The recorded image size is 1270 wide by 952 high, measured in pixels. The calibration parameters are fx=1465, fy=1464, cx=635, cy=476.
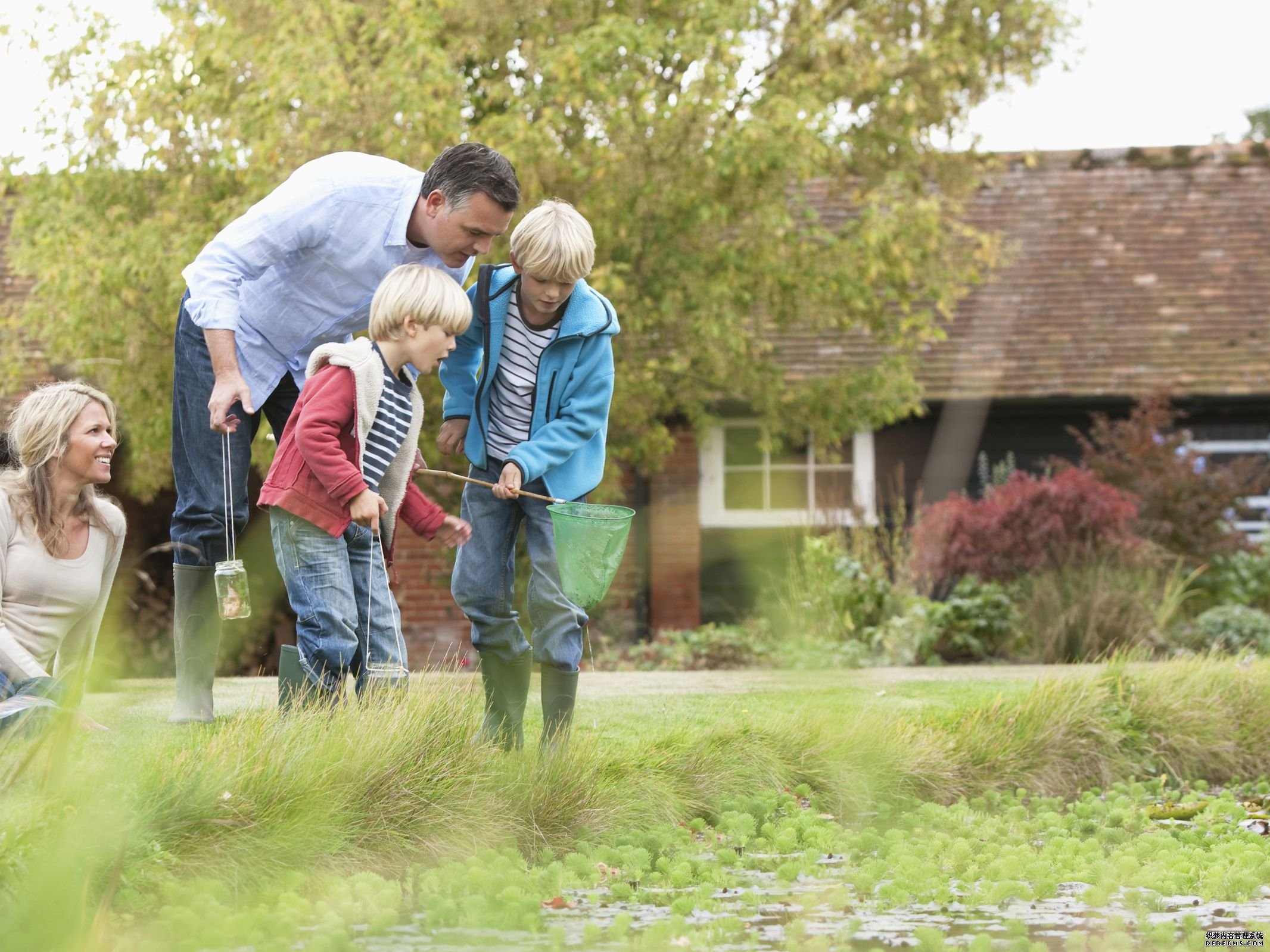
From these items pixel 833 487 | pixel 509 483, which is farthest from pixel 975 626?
pixel 509 483

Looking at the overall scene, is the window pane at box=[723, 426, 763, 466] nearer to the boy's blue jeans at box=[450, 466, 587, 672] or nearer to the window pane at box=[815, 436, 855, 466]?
the window pane at box=[815, 436, 855, 466]

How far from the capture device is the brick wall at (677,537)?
1365cm

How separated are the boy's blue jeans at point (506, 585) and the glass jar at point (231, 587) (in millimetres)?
570

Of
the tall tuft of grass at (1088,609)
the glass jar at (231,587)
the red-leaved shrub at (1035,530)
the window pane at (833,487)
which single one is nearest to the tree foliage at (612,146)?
the red-leaved shrub at (1035,530)

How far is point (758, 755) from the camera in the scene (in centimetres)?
452

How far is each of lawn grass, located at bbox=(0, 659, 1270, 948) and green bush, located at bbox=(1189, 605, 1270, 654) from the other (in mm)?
3559

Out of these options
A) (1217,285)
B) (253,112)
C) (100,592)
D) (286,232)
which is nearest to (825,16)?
(253,112)

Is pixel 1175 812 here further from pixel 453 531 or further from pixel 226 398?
pixel 226 398

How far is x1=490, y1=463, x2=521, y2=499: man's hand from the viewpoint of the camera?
12.7ft

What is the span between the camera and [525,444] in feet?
13.1

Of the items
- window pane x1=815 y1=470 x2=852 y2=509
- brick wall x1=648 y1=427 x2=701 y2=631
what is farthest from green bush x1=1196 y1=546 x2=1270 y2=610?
brick wall x1=648 y1=427 x2=701 y2=631

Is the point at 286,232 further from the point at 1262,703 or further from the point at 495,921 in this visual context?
the point at 1262,703

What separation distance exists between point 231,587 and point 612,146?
591 cm

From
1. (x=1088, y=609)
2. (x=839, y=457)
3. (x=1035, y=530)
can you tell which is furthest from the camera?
(x=839, y=457)
